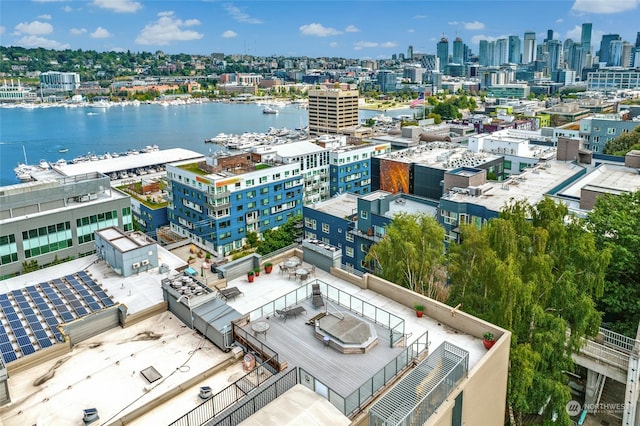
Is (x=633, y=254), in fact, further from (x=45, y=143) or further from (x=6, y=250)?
(x=45, y=143)

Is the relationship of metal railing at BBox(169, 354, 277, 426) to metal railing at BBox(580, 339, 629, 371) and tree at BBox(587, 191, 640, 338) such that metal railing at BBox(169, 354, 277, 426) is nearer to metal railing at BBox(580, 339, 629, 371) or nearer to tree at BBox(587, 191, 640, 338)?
metal railing at BBox(580, 339, 629, 371)

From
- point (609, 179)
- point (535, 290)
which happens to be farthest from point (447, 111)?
point (535, 290)

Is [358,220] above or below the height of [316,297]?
below

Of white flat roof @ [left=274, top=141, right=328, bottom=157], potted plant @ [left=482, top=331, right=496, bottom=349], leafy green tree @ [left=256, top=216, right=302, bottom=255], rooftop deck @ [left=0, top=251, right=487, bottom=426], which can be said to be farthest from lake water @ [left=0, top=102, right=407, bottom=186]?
potted plant @ [left=482, top=331, right=496, bottom=349]

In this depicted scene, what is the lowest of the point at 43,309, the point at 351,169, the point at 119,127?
the point at 351,169

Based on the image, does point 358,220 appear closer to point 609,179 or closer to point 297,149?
point 609,179
